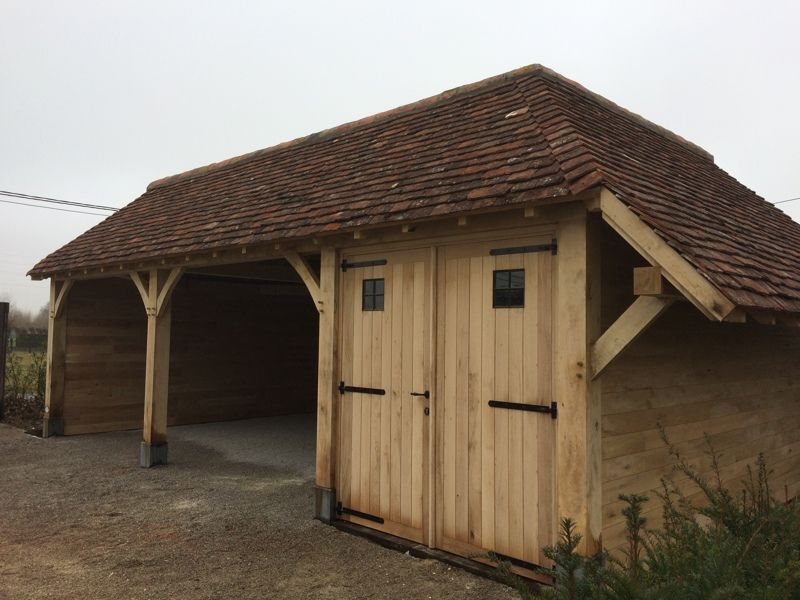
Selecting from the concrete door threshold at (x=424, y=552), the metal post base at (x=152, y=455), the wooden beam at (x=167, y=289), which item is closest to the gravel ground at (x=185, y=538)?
the concrete door threshold at (x=424, y=552)

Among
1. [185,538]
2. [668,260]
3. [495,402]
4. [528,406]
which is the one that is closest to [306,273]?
[495,402]

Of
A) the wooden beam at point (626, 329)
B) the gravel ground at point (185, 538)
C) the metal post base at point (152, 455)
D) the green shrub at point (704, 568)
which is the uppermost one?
the wooden beam at point (626, 329)

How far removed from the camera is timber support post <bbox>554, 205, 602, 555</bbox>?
155 inches

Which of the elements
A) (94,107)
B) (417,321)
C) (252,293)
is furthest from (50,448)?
(94,107)

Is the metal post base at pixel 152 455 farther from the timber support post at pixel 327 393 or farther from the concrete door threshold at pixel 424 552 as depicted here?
the concrete door threshold at pixel 424 552

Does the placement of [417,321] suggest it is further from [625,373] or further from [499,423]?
[625,373]

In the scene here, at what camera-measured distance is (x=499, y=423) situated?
4566 millimetres

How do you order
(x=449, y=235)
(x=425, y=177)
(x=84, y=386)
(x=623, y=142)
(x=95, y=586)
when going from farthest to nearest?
1. (x=84, y=386)
2. (x=623, y=142)
3. (x=425, y=177)
4. (x=449, y=235)
5. (x=95, y=586)

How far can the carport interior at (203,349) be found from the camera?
10.4 meters

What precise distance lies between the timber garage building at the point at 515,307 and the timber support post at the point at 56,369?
2.60 metres

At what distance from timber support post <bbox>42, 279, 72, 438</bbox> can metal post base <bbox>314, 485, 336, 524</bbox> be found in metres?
6.57

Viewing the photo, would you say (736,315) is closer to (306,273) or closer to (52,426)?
(306,273)

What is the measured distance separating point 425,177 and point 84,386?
807 centimetres

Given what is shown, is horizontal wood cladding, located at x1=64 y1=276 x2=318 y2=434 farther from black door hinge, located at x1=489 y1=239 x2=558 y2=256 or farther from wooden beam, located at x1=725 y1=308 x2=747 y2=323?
wooden beam, located at x1=725 y1=308 x2=747 y2=323
